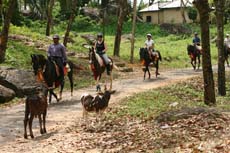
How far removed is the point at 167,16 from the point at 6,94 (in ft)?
173

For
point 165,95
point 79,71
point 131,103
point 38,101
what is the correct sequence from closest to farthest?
point 38,101 < point 131,103 < point 165,95 < point 79,71

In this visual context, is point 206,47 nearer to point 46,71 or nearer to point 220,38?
point 220,38

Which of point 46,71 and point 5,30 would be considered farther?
point 5,30

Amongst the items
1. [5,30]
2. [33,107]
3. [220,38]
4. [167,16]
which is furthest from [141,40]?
[33,107]

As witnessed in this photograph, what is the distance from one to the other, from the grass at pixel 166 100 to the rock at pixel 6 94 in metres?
5.01

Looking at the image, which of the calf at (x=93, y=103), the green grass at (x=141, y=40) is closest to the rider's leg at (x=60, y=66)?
the calf at (x=93, y=103)

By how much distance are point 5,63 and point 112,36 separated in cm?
3068

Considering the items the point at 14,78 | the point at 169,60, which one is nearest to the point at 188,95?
the point at 14,78

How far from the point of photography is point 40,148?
1032cm

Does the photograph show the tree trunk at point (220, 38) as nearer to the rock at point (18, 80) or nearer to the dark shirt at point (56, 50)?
the dark shirt at point (56, 50)

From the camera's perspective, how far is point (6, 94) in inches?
738

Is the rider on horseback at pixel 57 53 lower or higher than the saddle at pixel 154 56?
higher

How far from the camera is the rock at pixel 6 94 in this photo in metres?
18.5

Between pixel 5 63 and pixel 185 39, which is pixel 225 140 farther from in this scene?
pixel 185 39
